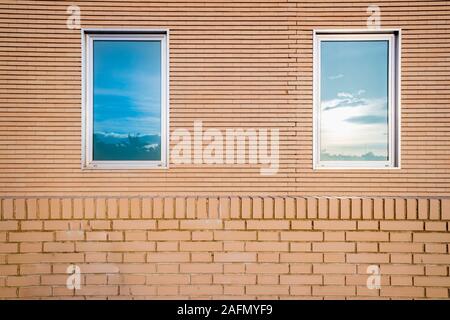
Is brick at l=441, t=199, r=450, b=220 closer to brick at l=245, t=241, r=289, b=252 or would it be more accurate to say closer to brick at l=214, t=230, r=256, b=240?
brick at l=245, t=241, r=289, b=252

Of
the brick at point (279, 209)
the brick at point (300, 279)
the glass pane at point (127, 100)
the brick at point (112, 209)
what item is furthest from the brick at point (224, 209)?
the glass pane at point (127, 100)

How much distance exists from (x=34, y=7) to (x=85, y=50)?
2.86 feet

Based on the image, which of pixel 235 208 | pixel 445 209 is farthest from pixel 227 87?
pixel 445 209

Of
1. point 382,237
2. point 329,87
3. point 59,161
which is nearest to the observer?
point 382,237

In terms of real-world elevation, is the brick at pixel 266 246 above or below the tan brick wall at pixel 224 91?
below

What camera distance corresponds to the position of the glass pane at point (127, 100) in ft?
14.6

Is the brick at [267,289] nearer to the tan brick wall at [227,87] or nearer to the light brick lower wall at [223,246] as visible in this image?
the light brick lower wall at [223,246]

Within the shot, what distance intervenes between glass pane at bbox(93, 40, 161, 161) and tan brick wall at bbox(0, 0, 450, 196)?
30 centimetres

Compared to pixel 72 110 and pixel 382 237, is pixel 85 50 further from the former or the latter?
pixel 382 237

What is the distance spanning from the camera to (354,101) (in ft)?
14.9

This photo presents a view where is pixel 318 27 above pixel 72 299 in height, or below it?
above

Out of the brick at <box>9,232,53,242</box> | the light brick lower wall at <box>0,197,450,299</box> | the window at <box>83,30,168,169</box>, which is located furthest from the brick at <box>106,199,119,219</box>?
the window at <box>83,30,168,169</box>

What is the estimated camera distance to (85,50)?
435 centimetres
